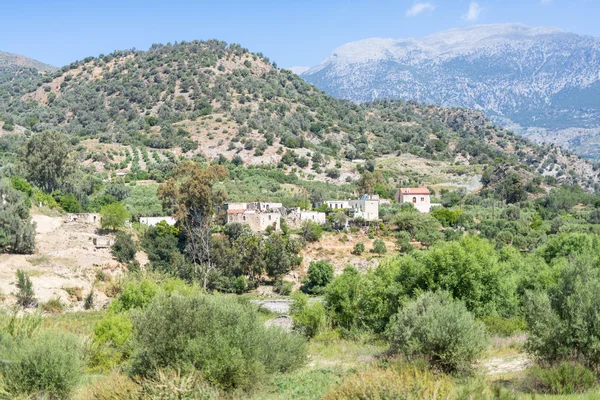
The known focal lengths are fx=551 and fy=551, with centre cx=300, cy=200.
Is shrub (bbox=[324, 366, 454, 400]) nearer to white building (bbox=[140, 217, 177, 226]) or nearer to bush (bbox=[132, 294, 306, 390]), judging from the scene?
bush (bbox=[132, 294, 306, 390])

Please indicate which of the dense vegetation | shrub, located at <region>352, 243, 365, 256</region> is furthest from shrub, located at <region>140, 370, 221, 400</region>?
shrub, located at <region>352, 243, 365, 256</region>

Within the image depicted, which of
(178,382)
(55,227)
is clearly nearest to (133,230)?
(55,227)

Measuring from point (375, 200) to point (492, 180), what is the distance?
29.1 m

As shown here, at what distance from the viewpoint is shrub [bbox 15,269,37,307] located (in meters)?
28.9

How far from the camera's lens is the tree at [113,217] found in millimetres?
42469

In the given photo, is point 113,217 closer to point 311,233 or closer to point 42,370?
point 311,233

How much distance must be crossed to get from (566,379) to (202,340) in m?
6.82

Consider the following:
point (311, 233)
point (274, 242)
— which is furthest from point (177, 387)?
point (311, 233)

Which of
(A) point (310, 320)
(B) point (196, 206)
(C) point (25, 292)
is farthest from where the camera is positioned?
(B) point (196, 206)

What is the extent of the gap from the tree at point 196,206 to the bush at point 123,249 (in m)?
4.72

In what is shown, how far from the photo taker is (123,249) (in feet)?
129

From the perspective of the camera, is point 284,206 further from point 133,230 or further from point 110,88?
point 110,88

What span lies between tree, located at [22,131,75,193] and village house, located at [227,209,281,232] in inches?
616

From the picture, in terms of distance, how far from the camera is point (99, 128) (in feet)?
302
